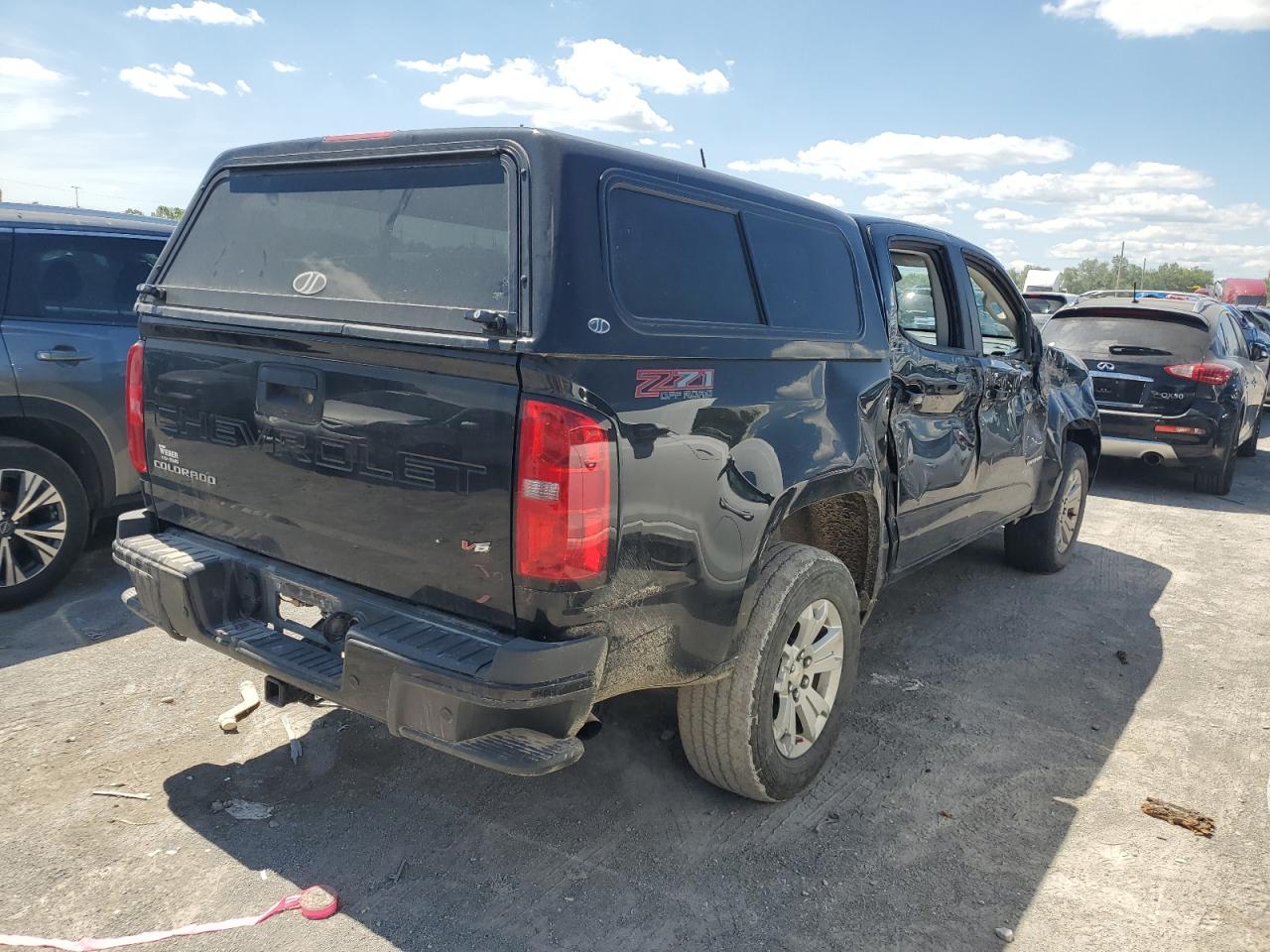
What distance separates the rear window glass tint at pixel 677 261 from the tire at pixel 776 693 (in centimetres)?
87

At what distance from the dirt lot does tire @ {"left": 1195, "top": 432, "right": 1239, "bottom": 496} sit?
16.2 feet

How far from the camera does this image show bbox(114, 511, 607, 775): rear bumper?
91.9 inches

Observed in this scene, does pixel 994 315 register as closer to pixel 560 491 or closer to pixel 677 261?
pixel 677 261

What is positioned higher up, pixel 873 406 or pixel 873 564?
pixel 873 406

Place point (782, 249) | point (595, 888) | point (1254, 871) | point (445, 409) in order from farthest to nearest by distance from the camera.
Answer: point (782, 249) → point (1254, 871) → point (595, 888) → point (445, 409)

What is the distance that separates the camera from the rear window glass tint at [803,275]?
3.23 m

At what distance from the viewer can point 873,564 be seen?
12.6ft

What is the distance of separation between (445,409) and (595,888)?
1500mm

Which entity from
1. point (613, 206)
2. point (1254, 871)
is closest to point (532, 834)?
point (613, 206)

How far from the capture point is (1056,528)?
19.9ft

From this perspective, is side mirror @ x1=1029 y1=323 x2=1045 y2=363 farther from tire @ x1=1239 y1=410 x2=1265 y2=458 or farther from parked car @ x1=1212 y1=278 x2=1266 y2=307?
parked car @ x1=1212 y1=278 x2=1266 y2=307

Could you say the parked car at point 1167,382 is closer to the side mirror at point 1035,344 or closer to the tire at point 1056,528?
the tire at point 1056,528

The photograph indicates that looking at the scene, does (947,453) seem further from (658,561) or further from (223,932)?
(223,932)

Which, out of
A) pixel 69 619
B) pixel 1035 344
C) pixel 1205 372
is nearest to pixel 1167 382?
pixel 1205 372
